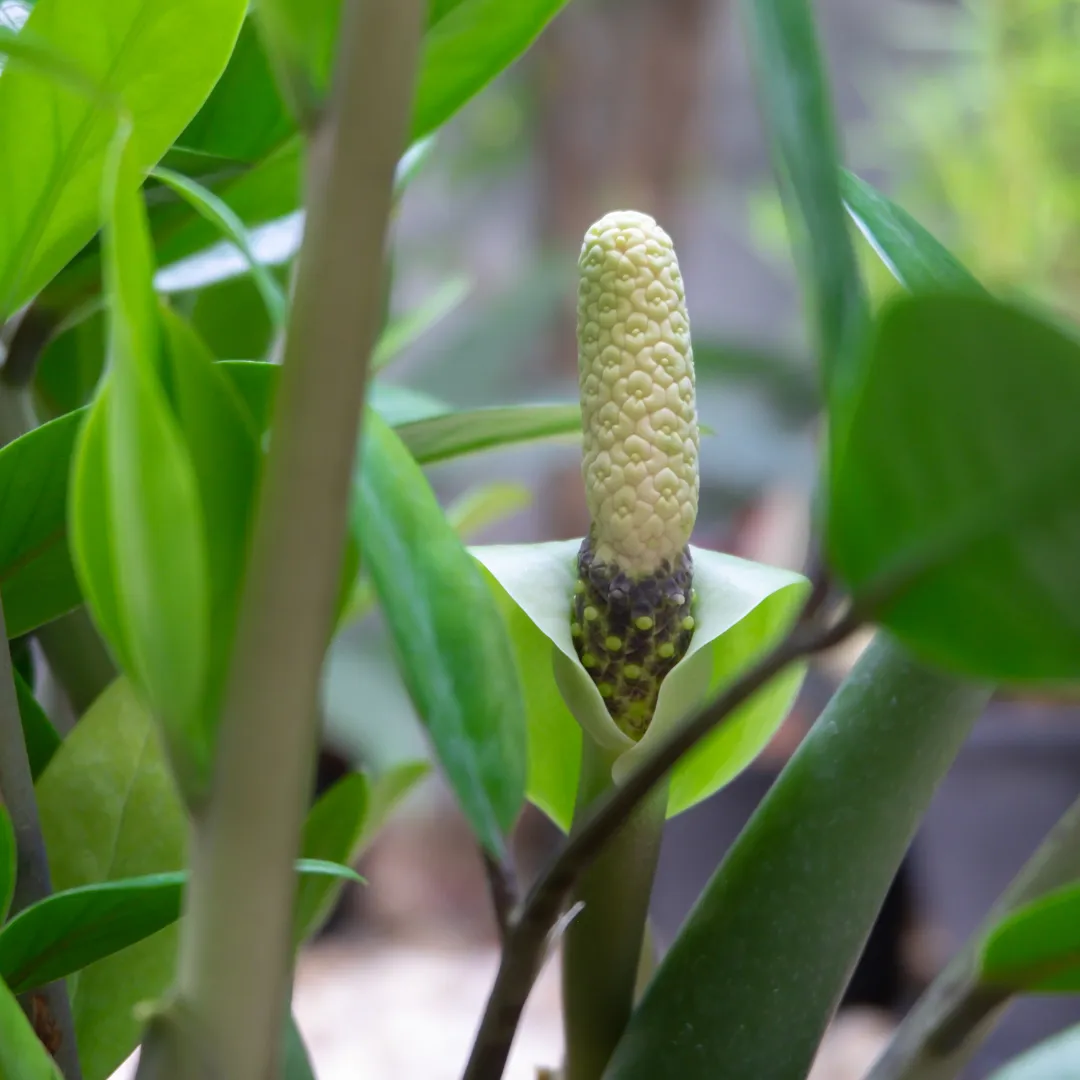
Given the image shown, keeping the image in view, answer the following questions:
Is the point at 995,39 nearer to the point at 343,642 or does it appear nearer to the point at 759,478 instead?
the point at 759,478

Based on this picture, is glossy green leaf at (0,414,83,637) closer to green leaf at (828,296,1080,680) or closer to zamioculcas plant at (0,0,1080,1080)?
zamioculcas plant at (0,0,1080,1080)

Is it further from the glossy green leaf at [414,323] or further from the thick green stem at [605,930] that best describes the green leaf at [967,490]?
the glossy green leaf at [414,323]

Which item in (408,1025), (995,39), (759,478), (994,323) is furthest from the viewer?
(995,39)

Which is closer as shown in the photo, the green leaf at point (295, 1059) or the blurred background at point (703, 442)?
the green leaf at point (295, 1059)

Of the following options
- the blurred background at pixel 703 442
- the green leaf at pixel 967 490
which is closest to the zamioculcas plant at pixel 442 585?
the green leaf at pixel 967 490

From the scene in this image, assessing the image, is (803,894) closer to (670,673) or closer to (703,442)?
(670,673)

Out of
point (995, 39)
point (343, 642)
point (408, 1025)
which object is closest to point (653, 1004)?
point (408, 1025)

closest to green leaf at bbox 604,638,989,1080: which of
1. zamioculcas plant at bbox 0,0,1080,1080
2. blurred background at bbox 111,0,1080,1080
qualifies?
zamioculcas plant at bbox 0,0,1080,1080
